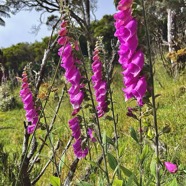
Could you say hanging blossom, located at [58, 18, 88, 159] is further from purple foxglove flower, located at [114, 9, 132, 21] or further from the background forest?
purple foxglove flower, located at [114, 9, 132, 21]

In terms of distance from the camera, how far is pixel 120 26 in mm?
1218

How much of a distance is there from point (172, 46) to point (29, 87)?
814 cm

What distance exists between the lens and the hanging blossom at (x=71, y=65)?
157cm

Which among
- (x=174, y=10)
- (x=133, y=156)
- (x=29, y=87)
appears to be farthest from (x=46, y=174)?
(x=174, y=10)

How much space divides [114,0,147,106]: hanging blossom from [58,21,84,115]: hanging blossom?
0.35 meters

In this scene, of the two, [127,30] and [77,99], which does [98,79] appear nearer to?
[77,99]

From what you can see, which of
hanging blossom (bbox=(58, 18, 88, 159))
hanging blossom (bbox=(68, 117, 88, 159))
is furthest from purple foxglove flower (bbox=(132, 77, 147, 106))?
hanging blossom (bbox=(68, 117, 88, 159))

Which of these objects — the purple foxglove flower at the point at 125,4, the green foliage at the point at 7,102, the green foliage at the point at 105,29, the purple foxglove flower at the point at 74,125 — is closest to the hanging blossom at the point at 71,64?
the purple foxglove flower at the point at 74,125

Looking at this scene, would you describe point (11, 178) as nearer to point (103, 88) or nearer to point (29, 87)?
point (29, 87)

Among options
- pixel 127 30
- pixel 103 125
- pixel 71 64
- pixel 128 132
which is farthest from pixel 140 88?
pixel 103 125

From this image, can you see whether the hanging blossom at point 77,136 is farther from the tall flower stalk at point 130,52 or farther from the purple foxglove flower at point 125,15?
the purple foxglove flower at point 125,15

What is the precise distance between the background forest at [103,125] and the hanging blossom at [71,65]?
0.09 ft

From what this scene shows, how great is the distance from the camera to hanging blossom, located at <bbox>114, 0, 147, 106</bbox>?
1.17 m

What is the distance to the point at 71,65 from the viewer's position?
1.63m
